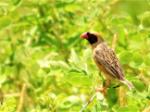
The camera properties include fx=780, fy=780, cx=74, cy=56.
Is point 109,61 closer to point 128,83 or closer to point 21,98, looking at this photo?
point 128,83

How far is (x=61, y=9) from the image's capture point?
6402 mm

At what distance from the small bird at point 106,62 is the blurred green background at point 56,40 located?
0.46 ft

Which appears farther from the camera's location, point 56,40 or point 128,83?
point 56,40

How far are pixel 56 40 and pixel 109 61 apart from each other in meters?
1.79

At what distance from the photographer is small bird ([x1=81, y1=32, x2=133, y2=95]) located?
442cm

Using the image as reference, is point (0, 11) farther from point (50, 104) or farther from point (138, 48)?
point (50, 104)

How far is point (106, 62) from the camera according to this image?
15.3ft

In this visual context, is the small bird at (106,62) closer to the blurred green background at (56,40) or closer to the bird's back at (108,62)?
the bird's back at (108,62)

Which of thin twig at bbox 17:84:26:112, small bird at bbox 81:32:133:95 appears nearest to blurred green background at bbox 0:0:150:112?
thin twig at bbox 17:84:26:112

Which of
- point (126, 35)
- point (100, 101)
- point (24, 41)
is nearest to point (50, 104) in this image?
point (100, 101)

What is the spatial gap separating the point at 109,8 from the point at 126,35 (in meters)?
0.36

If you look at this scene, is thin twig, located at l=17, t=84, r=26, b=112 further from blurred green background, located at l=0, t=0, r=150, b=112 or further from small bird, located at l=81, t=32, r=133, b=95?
small bird, located at l=81, t=32, r=133, b=95

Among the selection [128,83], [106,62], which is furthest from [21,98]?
[128,83]

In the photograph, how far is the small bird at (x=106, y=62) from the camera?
14.5 feet
